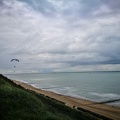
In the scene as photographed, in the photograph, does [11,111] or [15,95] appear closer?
[11,111]

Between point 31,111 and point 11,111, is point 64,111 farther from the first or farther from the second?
point 11,111

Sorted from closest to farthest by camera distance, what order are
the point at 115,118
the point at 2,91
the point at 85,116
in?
the point at 2,91, the point at 85,116, the point at 115,118

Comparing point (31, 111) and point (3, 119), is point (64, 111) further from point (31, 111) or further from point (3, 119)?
point (3, 119)

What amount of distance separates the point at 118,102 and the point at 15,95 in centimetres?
5245

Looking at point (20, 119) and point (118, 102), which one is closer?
point (20, 119)

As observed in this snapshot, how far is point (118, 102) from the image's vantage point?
77.8m

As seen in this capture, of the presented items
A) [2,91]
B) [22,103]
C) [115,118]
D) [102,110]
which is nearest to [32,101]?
[22,103]

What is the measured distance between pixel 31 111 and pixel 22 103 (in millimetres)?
2678

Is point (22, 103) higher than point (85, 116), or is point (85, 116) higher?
point (22, 103)

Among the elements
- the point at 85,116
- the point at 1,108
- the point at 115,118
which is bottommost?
the point at 115,118

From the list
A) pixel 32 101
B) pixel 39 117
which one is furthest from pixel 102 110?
pixel 39 117

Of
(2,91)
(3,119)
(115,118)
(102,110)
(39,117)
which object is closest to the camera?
(3,119)

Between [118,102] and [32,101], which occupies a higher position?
[32,101]

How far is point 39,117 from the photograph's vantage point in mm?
28891
